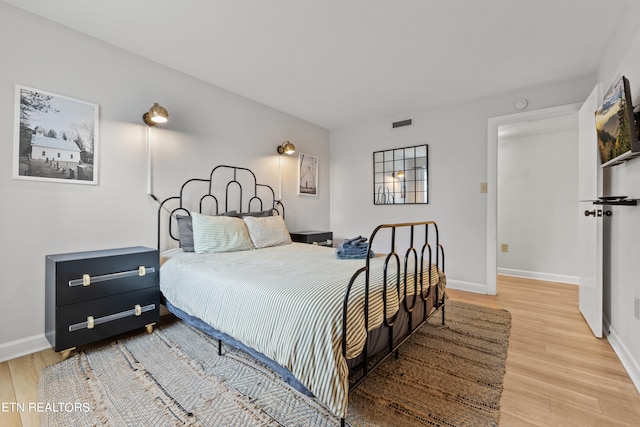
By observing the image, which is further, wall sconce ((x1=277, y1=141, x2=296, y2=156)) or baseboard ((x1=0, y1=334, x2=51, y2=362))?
wall sconce ((x1=277, y1=141, x2=296, y2=156))

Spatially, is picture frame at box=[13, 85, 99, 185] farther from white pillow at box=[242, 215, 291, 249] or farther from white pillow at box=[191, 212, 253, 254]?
white pillow at box=[242, 215, 291, 249]

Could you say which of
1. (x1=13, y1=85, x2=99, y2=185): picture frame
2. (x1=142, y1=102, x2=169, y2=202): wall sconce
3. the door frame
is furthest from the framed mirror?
(x1=13, y1=85, x2=99, y2=185): picture frame

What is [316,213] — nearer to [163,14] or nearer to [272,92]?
[272,92]

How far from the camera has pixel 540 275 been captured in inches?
162

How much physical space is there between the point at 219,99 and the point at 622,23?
3.54 m

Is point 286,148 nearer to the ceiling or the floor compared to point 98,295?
nearer to the ceiling

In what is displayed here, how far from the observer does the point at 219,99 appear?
3.18m

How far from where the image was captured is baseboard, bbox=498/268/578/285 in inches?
153

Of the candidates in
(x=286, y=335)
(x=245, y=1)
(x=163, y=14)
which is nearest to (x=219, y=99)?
(x=163, y=14)

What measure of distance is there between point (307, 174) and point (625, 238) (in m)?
3.48

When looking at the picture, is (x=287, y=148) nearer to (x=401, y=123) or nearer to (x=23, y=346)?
(x=401, y=123)

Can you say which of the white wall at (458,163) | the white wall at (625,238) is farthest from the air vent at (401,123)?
the white wall at (625,238)

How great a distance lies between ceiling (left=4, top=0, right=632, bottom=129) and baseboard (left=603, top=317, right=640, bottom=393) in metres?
2.31

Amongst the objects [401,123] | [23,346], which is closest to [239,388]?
[23,346]
